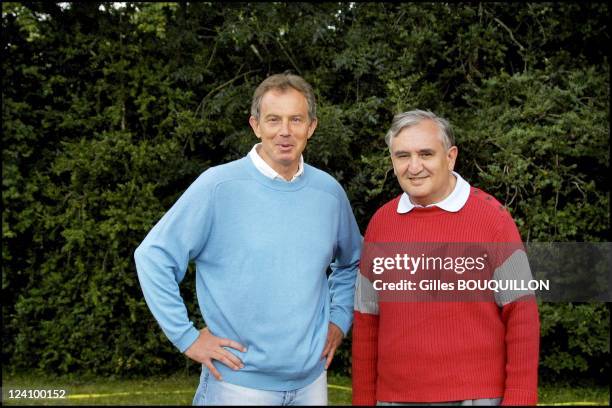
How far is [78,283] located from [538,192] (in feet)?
13.6

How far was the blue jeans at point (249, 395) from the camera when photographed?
2570 mm

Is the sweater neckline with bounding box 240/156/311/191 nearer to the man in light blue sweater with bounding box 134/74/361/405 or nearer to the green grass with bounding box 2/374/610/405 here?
the man in light blue sweater with bounding box 134/74/361/405

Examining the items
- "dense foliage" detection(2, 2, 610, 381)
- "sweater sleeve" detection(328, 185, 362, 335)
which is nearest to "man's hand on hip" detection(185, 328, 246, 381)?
"sweater sleeve" detection(328, 185, 362, 335)

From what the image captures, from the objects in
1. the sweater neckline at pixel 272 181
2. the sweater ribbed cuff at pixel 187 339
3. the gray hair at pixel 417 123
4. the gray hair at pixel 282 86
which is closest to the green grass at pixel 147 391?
the sweater ribbed cuff at pixel 187 339

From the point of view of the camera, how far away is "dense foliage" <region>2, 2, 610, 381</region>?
6152mm

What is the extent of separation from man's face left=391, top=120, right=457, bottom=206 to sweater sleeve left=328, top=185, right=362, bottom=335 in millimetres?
424

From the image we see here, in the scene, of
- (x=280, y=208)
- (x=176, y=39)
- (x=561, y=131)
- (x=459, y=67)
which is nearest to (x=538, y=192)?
(x=561, y=131)

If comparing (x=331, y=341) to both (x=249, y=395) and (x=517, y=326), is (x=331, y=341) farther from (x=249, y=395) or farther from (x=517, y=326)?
(x=517, y=326)

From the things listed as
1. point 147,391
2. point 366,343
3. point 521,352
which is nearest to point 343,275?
point 366,343

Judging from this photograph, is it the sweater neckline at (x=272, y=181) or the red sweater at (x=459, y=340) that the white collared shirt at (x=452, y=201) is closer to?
the red sweater at (x=459, y=340)

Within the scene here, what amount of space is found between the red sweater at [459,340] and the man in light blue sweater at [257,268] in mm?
284

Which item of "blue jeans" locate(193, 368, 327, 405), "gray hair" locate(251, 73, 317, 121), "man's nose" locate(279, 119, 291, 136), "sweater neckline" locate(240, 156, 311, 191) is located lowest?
"blue jeans" locate(193, 368, 327, 405)

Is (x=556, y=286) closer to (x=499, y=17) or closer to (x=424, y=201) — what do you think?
(x=499, y=17)

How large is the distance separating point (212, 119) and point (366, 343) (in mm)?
4688
